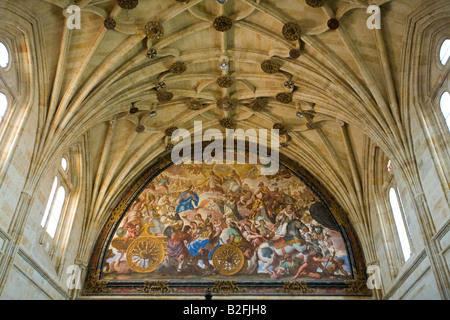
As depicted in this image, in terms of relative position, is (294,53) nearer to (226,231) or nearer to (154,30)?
(154,30)

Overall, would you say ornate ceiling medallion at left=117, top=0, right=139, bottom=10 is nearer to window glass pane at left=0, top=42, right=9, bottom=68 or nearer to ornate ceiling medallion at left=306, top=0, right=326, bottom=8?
window glass pane at left=0, top=42, right=9, bottom=68

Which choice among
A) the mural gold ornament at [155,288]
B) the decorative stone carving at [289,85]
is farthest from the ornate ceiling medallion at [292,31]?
the mural gold ornament at [155,288]

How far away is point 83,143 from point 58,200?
239cm

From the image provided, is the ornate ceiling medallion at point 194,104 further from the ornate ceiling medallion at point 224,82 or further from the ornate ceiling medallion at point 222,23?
the ornate ceiling medallion at point 222,23

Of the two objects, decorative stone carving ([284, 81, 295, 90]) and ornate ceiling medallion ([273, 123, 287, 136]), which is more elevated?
ornate ceiling medallion ([273, 123, 287, 136])

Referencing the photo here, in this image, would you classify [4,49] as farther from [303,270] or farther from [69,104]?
[303,270]

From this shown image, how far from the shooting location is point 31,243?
1335cm

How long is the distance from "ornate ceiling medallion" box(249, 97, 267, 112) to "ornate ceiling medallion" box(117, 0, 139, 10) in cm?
629

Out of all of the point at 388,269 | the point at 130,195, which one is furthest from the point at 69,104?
the point at 388,269

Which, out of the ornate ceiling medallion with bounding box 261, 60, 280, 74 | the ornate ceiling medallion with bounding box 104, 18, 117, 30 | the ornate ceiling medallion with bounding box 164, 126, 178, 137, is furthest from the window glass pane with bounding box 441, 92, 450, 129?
the ornate ceiling medallion with bounding box 164, 126, 178, 137

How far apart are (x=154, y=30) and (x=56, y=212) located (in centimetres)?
734

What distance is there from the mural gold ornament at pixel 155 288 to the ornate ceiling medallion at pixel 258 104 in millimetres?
7544

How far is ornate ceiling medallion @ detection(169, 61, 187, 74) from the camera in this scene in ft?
52.1

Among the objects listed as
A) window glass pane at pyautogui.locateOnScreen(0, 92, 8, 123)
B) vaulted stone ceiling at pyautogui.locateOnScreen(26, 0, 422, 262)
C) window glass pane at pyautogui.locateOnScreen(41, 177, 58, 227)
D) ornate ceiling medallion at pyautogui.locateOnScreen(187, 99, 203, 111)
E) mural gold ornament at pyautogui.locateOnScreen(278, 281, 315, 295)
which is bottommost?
mural gold ornament at pyautogui.locateOnScreen(278, 281, 315, 295)
